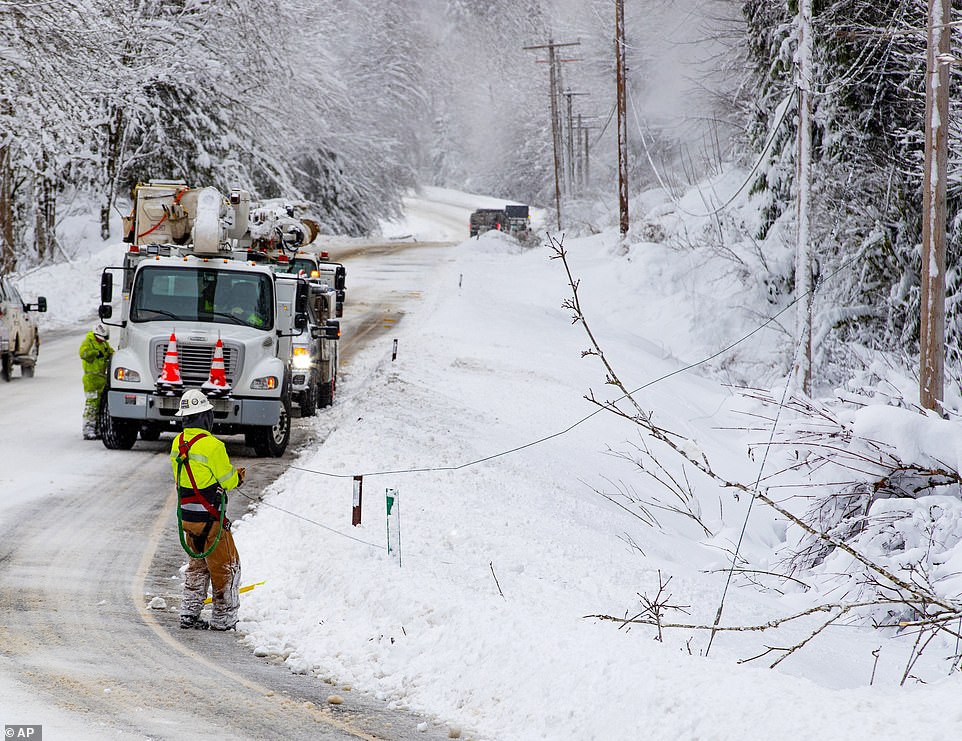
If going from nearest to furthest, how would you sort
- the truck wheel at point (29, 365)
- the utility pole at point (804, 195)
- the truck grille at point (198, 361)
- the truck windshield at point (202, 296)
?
1. the truck grille at point (198, 361)
2. the truck windshield at point (202, 296)
3. the utility pole at point (804, 195)
4. the truck wheel at point (29, 365)

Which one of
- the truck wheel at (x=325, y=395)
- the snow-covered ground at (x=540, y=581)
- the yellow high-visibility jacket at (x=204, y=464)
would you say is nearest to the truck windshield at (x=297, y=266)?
the truck wheel at (x=325, y=395)

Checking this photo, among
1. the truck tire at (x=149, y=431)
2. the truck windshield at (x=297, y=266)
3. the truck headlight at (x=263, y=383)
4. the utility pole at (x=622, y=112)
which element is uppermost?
the utility pole at (x=622, y=112)

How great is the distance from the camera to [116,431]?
1505 cm

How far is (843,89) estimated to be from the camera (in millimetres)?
23969

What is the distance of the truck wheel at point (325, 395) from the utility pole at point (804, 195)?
27.0ft

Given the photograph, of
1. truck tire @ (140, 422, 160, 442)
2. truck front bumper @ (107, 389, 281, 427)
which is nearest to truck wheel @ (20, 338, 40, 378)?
truck tire @ (140, 422, 160, 442)

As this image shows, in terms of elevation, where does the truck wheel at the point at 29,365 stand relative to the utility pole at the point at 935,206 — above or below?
below

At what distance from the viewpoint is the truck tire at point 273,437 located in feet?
49.1

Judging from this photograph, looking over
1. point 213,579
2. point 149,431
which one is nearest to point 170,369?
point 149,431

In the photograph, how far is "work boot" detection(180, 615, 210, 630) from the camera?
845cm

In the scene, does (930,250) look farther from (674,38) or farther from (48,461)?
(674,38)

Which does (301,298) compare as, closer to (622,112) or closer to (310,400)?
(310,400)

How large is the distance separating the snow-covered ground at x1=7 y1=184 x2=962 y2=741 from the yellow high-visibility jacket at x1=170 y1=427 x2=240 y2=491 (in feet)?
3.57

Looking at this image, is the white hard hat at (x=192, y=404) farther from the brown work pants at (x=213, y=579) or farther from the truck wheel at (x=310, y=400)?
the truck wheel at (x=310, y=400)
